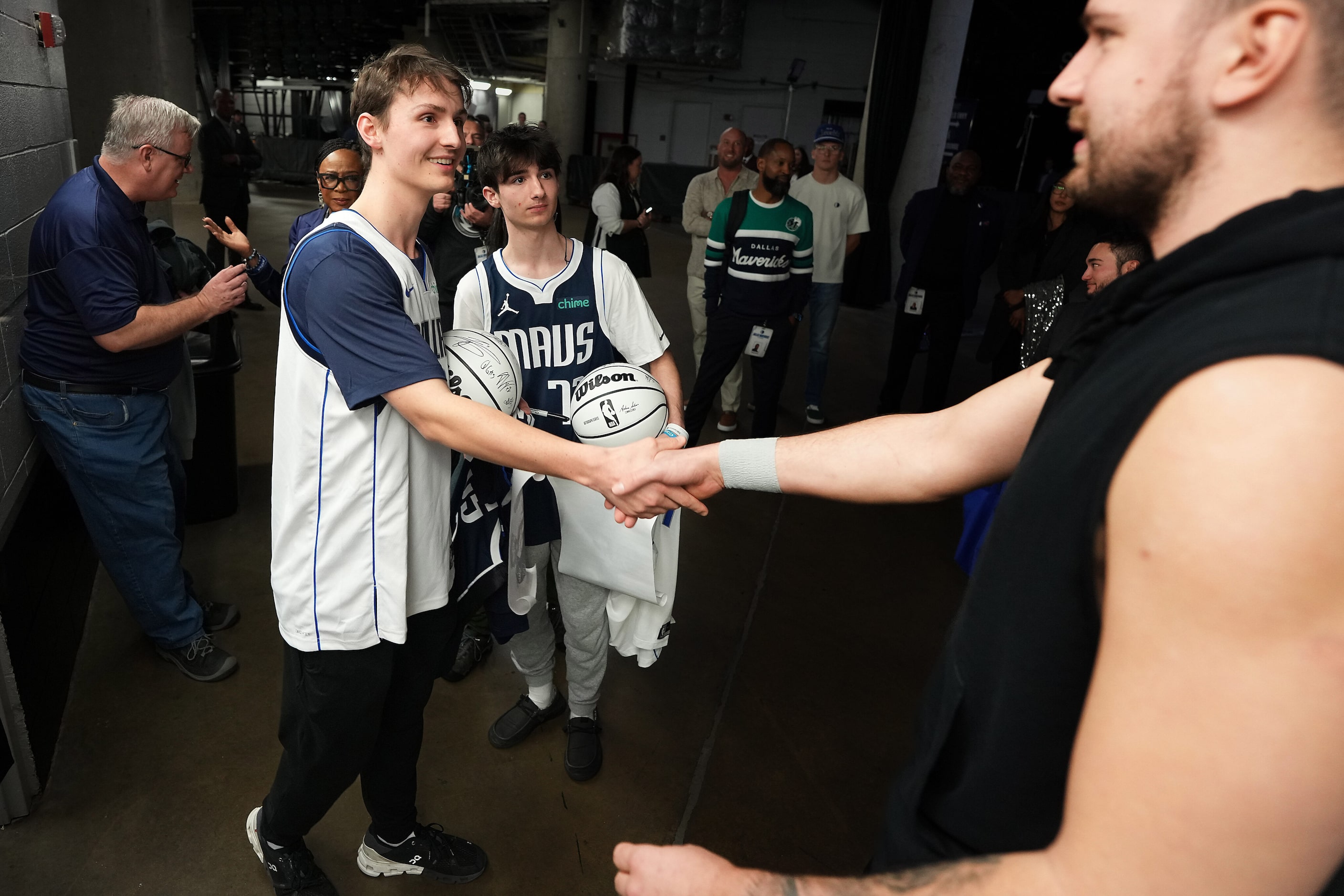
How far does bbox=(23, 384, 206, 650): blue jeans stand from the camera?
8.29 ft

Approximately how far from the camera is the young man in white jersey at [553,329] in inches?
96.5

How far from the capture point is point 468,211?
401 centimetres

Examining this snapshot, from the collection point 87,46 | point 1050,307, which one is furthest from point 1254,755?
point 87,46

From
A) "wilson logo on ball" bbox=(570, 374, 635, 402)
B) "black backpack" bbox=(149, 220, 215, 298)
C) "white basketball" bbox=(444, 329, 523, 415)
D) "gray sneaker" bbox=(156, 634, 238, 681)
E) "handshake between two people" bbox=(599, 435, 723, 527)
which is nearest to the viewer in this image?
"handshake between two people" bbox=(599, 435, 723, 527)

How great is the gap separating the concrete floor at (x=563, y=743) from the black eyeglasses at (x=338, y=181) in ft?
5.27

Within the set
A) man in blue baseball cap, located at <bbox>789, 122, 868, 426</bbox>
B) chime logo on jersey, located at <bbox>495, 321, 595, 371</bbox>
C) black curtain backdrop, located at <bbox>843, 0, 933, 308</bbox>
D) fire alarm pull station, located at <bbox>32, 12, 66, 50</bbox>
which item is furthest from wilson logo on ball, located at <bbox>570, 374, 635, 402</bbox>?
black curtain backdrop, located at <bbox>843, 0, 933, 308</bbox>

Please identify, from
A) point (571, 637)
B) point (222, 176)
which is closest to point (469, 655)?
point (571, 637)

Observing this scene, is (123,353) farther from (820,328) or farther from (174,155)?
(820,328)

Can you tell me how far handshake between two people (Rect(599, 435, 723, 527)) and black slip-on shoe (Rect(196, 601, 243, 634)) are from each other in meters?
2.10

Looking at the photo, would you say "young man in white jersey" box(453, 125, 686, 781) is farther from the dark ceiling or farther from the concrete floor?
the dark ceiling

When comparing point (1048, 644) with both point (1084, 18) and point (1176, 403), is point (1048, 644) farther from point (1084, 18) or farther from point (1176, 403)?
point (1084, 18)

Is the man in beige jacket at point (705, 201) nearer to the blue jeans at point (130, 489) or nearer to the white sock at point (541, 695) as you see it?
the white sock at point (541, 695)

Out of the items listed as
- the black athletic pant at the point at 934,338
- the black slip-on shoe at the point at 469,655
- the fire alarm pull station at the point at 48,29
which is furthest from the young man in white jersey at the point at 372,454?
the black athletic pant at the point at 934,338

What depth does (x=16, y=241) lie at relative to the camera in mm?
2496
